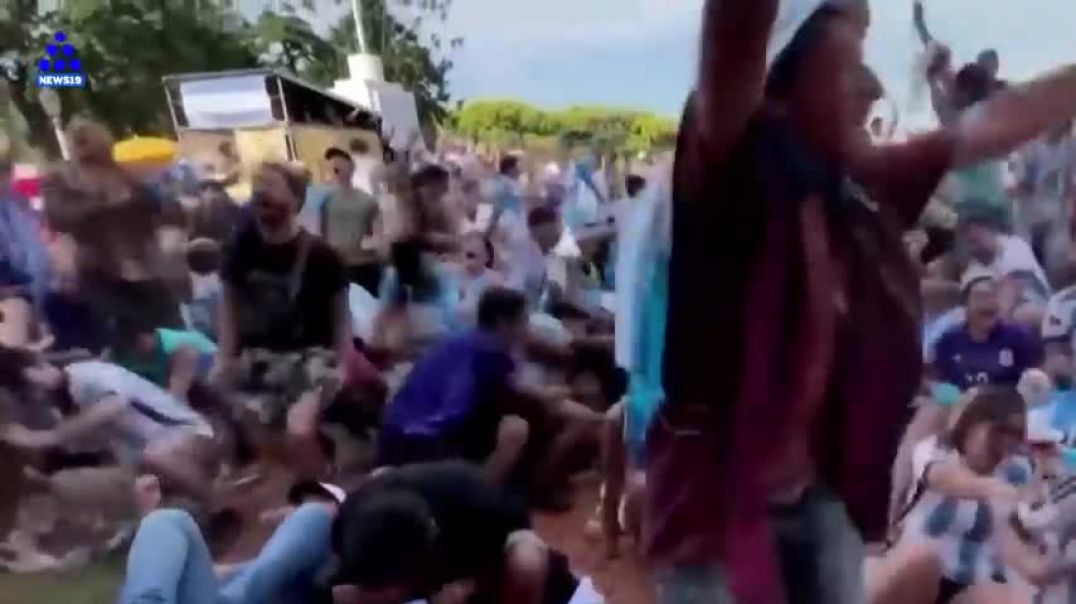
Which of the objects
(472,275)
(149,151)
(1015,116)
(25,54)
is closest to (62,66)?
(25,54)

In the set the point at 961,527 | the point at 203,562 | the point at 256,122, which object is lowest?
the point at 961,527

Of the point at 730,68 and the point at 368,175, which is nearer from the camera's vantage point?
the point at 730,68

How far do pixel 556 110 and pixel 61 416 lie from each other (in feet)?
2.57

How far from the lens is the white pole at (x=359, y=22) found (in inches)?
90.7

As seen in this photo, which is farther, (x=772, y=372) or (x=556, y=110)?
(x=556, y=110)

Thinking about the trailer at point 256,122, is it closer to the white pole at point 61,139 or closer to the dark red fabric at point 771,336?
the white pole at point 61,139

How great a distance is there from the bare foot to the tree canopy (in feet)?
2.03

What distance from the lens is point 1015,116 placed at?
237cm

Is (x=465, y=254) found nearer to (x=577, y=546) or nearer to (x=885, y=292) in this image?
(x=577, y=546)

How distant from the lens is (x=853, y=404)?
2295mm

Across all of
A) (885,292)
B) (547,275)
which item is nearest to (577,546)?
(547,275)

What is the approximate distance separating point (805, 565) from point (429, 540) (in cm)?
50

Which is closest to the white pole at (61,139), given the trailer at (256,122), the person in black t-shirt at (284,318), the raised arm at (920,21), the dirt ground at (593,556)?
the trailer at (256,122)

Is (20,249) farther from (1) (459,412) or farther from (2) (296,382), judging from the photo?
(1) (459,412)
